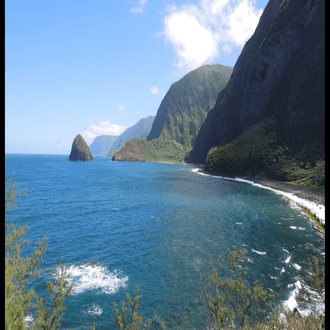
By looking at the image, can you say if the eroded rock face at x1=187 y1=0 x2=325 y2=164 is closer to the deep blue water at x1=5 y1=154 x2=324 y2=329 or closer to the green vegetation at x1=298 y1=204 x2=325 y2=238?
the green vegetation at x1=298 y1=204 x2=325 y2=238

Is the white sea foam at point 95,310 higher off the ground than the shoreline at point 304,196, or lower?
lower

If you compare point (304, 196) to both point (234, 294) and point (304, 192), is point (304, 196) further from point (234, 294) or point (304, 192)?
point (234, 294)

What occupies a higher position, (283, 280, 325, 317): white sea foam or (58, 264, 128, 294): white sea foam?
(283, 280, 325, 317): white sea foam

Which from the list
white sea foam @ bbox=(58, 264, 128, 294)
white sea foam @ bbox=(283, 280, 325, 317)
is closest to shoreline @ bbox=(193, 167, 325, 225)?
white sea foam @ bbox=(283, 280, 325, 317)

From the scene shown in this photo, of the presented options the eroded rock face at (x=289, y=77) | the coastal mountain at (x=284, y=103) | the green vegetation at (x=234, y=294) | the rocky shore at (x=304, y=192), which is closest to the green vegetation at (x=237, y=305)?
the green vegetation at (x=234, y=294)

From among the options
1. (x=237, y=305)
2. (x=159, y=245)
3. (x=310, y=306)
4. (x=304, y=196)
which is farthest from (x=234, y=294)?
(x=304, y=196)

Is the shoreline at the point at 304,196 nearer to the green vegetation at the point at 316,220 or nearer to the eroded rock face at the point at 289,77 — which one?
the green vegetation at the point at 316,220
